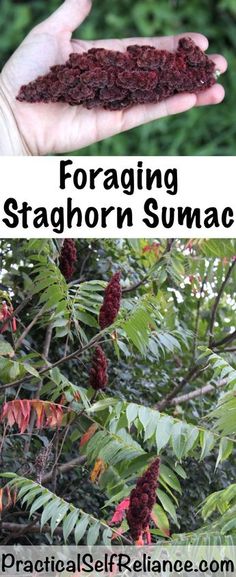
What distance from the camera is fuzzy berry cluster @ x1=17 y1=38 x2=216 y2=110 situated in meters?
2.77

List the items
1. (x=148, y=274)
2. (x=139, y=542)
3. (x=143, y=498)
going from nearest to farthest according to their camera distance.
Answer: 1. (x=143, y=498)
2. (x=139, y=542)
3. (x=148, y=274)

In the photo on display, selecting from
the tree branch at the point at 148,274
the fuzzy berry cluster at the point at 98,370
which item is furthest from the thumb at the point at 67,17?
the fuzzy berry cluster at the point at 98,370

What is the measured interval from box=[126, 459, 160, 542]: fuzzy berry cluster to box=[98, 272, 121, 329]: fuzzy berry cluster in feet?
1.47

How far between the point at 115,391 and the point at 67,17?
1.35 meters

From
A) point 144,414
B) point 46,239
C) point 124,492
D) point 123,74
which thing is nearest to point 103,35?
point 123,74

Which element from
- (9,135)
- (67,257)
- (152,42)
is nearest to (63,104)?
(9,135)

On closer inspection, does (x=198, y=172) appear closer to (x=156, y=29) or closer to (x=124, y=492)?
(x=156, y=29)

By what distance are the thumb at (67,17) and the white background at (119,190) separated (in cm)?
36

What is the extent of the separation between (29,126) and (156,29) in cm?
54

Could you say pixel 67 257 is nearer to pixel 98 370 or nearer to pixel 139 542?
pixel 98 370

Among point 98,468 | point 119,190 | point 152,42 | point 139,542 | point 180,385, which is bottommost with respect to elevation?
point 139,542

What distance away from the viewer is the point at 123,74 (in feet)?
9.10

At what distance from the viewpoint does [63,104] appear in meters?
2.96

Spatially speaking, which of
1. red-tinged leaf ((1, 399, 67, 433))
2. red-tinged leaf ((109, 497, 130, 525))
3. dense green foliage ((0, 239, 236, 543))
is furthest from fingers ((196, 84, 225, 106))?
red-tinged leaf ((109, 497, 130, 525))
